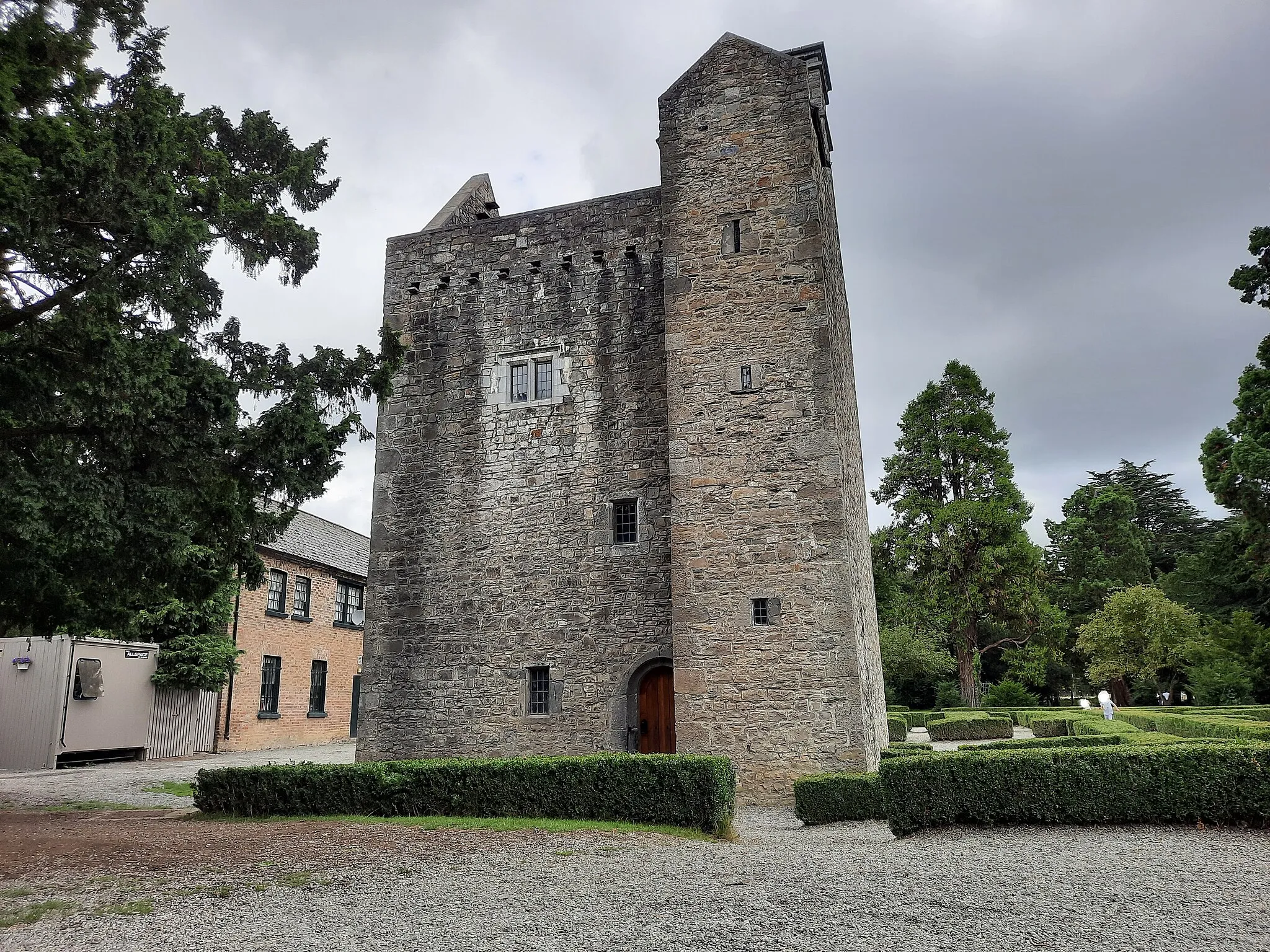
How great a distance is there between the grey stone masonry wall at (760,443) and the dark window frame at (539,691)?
9.50 ft

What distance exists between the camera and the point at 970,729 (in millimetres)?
23109

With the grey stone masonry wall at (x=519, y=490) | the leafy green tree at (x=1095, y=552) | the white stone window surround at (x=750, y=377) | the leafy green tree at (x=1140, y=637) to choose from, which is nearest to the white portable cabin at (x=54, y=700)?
the grey stone masonry wall at (x=519, y=490)

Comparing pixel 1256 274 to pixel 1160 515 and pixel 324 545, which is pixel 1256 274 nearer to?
pixel 324 545

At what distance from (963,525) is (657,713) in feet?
69.7

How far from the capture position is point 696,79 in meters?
14.9

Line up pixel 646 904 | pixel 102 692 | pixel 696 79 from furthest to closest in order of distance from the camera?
pixel 102 692 → pixel 696 79 → pixel 646 904

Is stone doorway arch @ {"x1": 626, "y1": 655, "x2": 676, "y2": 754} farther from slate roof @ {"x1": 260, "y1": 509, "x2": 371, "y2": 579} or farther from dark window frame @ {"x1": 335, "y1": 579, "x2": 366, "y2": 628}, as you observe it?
dark window frame @ {"x1": 335, "y1": 579, "x2": 366, "y2": 628}

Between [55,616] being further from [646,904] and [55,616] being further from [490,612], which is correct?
[646,904]

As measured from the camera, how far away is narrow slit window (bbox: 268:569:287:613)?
25.0m

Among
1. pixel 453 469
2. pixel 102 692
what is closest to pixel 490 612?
pixel 453 469

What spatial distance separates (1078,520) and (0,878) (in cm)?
Answer: 4724

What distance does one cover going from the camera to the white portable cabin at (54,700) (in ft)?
62.1

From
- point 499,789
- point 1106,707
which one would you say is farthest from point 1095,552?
point 499,789

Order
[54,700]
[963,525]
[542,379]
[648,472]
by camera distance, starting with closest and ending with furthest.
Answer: [648,472], [542,379], [54,700], [963,525]
